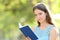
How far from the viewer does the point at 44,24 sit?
2086 mm

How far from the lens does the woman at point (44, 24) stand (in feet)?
6.63

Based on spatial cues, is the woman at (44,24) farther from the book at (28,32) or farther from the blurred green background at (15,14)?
the blurred green background at (15,14)

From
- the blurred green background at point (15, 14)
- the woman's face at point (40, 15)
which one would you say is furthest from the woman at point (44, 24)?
the blurred green background at point (15, 14)

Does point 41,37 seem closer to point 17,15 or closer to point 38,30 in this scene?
point 38,30

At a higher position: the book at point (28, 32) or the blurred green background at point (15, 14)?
the blurred green background at point (15, 14)

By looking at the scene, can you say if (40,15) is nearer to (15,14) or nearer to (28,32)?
(28,32)

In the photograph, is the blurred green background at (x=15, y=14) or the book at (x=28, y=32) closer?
the book at (x=28, y=32)

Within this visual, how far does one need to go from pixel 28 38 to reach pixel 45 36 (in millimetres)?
155

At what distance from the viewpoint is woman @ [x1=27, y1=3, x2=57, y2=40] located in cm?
202

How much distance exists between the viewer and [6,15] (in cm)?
387

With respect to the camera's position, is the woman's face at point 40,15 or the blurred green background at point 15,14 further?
the blurred green background at point 15,14

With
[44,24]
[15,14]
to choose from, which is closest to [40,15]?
[44,24]

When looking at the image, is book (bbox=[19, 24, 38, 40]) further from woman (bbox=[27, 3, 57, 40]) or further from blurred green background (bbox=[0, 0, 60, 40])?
blurred green background (bbox=[0, 0, 60, 40])

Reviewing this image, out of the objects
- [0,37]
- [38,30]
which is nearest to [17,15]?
[0,37]
